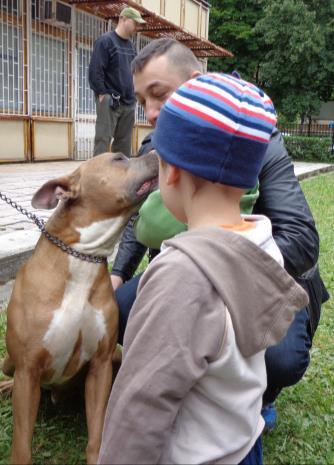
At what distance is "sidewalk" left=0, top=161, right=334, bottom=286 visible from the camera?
4383 mm

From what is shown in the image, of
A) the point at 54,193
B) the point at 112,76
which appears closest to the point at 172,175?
the point at 54,193

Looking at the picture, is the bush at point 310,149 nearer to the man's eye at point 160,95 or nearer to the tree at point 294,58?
the tree at point 294,58

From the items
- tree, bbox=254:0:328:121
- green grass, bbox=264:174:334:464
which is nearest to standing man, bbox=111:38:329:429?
green grass, bbox=264:174:334:464

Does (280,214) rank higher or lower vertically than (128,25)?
lower

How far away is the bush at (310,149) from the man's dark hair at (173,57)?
1873 cm

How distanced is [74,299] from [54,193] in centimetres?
52

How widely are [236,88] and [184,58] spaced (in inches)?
50.3

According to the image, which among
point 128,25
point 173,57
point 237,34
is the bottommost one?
point 173,57

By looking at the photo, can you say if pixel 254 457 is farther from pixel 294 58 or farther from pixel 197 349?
pixel 294 58

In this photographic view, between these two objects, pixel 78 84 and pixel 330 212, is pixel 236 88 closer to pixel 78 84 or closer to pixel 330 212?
pixel 330 212

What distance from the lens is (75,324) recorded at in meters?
2.37

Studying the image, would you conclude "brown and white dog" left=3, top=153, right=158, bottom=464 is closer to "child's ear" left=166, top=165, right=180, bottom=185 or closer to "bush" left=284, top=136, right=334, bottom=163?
"child's ear" left=166, top=165, right=180, bottom=185

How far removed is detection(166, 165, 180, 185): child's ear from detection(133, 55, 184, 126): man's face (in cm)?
115

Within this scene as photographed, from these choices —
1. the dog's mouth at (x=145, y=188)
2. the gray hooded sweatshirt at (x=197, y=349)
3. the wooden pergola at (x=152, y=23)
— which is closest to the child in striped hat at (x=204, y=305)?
the gray hooded sweatshirt at (x=197, y=349)
